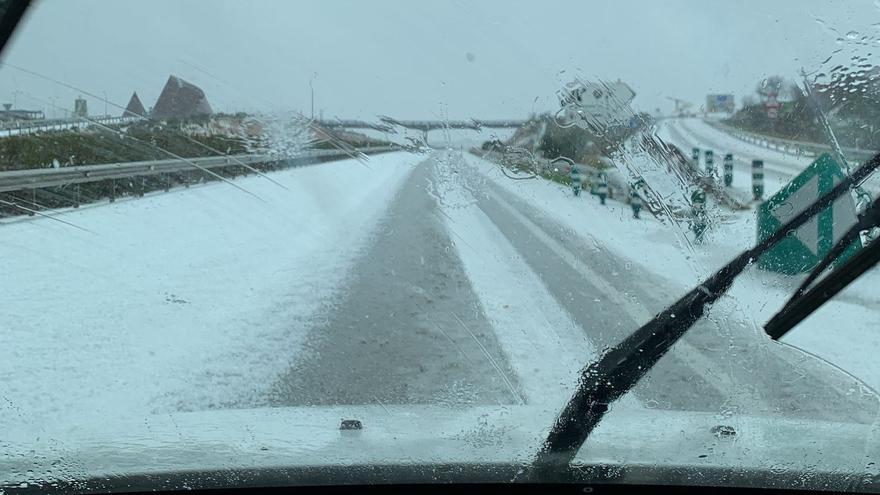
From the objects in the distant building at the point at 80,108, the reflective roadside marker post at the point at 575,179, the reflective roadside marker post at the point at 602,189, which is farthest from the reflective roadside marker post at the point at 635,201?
the distant building at the point at 80,108

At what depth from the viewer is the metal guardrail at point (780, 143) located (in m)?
4.68

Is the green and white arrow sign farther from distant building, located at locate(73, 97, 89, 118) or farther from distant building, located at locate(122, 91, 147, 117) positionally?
distant building, located at locate(73, 97, 89, 118)

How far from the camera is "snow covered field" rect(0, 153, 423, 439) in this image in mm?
5730

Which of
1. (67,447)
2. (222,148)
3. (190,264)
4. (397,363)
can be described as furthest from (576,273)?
(67,447)

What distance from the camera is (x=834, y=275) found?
152 inches

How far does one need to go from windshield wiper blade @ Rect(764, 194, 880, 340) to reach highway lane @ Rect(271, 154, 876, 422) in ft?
2.15

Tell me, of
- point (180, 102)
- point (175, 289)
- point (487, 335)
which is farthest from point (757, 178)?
point (175, 289)

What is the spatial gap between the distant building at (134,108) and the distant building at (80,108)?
19 centimetres

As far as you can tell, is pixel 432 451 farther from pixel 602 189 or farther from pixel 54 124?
pixel 54 124

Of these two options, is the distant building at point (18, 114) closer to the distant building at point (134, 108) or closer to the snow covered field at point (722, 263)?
the distant building at point (134, 108)

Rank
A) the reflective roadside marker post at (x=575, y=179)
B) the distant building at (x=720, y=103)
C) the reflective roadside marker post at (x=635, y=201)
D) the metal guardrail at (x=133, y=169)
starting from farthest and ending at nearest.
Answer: the metal guardrail at (x=133, y=169)
the reflective roadside marker post at (x=575, y=179)
the reflective roadside marker post at (x=635, y=201)
the distant building at (x=720, y=103)

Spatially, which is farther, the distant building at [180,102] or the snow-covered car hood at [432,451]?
the distant building at [180,102]

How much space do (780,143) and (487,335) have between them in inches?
95.6

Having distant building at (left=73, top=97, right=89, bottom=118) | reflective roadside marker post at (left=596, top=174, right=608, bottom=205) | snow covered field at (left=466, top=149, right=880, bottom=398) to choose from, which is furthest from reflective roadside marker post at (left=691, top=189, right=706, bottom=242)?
distant building at (left=73, top=97, right=89, bottom=118)
